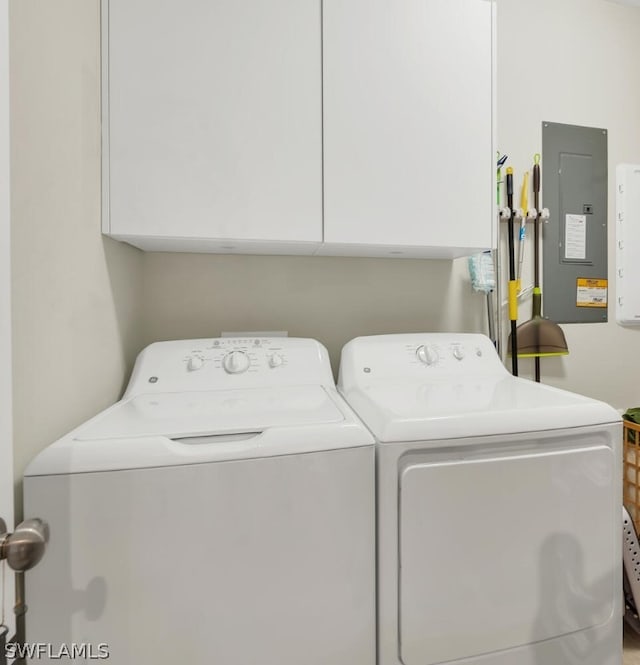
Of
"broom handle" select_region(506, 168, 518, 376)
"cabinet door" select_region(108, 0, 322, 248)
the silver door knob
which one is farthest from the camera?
"broom handle" select_region(506, 168, 518, 376)

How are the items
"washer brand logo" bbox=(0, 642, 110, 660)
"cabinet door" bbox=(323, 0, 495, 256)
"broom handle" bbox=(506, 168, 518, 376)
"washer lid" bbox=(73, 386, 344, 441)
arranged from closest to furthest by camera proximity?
"washer brand logo" bbox=(0, 642, 110, 660), "washer lid" bbox=(73, 386, 344, 441), "cabinet door" bbox=(323, 0, 495, 256), "broom handle" bbox=(506, 168, 518, 376)

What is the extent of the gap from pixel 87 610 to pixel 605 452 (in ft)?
3.93

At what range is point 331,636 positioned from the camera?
77 centimetres

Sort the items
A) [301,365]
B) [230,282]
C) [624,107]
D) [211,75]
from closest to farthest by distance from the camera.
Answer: [211,75] < [301,365] < [230,282] < [624,107]

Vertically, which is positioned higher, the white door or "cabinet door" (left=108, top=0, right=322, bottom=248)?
"cabinet door" (left=108, top=0, right=322, bottom=248)

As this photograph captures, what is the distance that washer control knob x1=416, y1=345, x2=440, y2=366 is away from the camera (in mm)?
1310

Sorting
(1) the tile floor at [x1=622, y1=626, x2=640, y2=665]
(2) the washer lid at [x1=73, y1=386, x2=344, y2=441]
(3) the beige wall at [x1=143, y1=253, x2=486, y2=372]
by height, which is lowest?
(1) the tile floor at [x1=622, y1=626, x2=640, y2=665]

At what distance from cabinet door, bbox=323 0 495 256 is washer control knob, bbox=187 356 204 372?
22.5 inches

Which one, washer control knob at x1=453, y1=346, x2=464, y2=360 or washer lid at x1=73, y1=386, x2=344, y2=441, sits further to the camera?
washer control knob at x1=453, y1=346, x2=464, y2=360

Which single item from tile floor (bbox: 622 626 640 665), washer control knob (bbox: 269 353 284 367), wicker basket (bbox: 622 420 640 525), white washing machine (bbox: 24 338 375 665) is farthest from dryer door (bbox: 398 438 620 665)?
wicker basket (bbox: 622 420 640 525)

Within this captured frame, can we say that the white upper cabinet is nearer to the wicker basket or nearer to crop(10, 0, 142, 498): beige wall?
crop(10, 0, 142, 498): beige wall

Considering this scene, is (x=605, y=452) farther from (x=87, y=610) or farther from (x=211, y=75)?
(x=211, y=75)

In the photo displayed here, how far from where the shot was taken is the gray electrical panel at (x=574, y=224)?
5.77ft

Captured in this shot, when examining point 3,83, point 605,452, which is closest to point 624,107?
point 605,452
